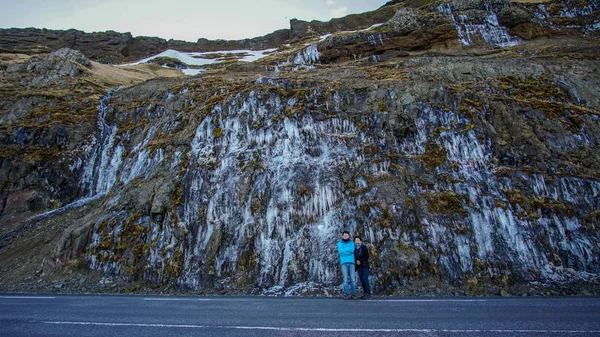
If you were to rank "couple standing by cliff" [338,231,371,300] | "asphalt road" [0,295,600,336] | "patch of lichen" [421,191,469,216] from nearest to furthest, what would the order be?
"asphalt road" [0,295,600,336] < "couple standing by cliff" [338,231,371,300] < "patch of lichen" [421,191,469,216]

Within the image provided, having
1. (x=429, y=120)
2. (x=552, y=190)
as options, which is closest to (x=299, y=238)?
(x=429, y=120)

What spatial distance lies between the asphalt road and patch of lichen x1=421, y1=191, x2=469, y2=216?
487 centimetres

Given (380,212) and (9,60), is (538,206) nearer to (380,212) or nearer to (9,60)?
(380,212)

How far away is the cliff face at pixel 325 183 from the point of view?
39.5 feet

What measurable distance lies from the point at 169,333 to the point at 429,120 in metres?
14.4

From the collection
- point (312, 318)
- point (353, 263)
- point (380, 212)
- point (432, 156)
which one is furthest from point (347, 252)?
point (432, 156)

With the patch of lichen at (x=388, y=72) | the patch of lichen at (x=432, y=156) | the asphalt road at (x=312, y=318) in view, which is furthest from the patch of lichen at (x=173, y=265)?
the patch of lichen at (x=388, y=72)

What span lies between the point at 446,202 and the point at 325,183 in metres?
4.94

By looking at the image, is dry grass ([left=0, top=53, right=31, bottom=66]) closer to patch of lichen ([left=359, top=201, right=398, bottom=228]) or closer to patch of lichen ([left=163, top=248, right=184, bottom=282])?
patch of lichen ([left=163, top=248, right=184, bottom=282])

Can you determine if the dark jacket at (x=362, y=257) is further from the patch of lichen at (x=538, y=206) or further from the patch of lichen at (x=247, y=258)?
the patch of lichen at (x=538, y=206)

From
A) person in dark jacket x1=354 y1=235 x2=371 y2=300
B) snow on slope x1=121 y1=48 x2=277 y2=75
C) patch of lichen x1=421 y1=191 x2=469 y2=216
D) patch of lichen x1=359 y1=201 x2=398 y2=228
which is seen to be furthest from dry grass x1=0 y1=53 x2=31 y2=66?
patch of lichen x1=421 y1=191 x2=469 y2=216

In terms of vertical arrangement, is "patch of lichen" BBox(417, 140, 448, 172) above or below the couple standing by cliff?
above

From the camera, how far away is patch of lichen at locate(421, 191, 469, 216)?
42.7ft

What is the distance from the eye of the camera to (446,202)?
13305 mm
